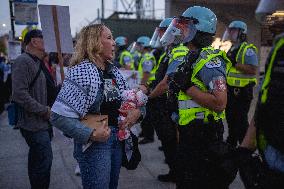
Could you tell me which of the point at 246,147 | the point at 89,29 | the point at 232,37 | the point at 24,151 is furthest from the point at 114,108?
the point at 24,151

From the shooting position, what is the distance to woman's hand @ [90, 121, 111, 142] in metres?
2.55

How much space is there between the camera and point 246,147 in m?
2.31

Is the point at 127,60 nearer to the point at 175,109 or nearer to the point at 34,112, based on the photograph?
the point at 34,112

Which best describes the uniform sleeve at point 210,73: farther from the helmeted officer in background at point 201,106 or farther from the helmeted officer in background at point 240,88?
the helmeted officer in background at point 240,88

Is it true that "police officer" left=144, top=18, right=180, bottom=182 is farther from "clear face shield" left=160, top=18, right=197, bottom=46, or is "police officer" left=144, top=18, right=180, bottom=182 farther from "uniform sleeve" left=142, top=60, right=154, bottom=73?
"uniform sleeve" left=142, top=60, right=154, bottom=73

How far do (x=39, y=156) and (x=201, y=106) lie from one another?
192 cm

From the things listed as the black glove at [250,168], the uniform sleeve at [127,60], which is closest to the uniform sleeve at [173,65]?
the black glove at [250,168]

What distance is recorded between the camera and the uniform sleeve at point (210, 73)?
289cm

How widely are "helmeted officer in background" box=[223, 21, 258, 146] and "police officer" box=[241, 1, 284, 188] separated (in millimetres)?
3697

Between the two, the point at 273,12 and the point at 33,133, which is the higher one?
the point at 273,12

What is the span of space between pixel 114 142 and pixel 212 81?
95 cm

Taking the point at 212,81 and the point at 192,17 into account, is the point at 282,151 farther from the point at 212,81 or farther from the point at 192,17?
the point at 192,17

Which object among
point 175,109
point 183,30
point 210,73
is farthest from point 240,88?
point 210,73

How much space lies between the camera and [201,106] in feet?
9.86
